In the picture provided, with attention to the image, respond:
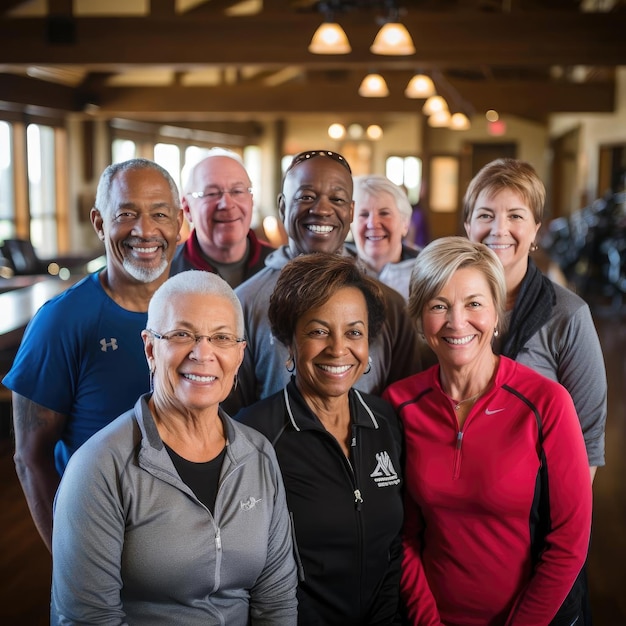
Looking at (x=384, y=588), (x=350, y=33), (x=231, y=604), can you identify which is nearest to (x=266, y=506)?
(x=231, y=604)

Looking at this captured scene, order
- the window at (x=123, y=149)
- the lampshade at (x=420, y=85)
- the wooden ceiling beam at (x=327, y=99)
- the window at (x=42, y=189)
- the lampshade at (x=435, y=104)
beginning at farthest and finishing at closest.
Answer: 1. the window at (x=123, y=149)
2. the wooden ceiling beam at (x=327, y=99)
3. the window at (x=42, y=189)
4. the lampshade at (x=435, y=104)
5. the lampshade at (x=420, y=85)

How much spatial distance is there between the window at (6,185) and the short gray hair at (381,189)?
7.59 m

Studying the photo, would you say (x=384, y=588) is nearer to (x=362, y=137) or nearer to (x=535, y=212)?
(x=535, y=212)

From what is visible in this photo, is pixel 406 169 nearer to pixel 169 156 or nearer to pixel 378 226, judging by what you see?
pixel 169 156

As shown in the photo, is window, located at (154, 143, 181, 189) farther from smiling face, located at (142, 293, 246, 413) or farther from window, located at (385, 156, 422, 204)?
smiling face, located at (142, 293, 246, 413)

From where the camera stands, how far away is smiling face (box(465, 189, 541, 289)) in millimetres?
2266

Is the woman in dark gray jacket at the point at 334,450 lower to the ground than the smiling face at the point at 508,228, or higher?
lower

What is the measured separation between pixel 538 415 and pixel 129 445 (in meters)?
0.93

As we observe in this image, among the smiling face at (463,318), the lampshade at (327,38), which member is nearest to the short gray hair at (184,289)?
the smiling face at (463,318)

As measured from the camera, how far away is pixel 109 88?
37.6 ft

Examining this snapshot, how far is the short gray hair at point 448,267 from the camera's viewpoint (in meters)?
1.91

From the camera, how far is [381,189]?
331cm

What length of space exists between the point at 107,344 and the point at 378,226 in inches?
62.4

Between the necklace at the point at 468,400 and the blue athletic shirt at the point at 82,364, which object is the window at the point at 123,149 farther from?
the necklace at the point at 468,400
